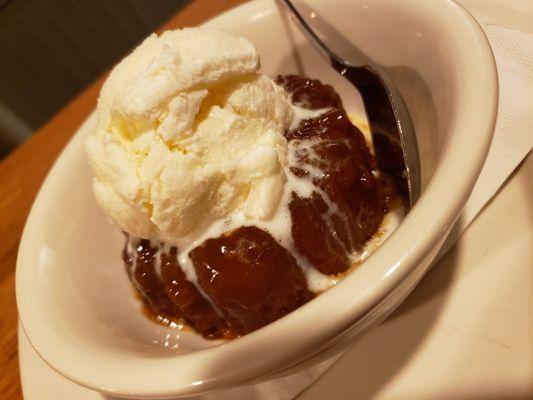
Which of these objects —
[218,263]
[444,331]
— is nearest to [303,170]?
[218,263]

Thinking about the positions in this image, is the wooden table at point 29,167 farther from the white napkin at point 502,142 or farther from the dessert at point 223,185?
the white napkin at point 502,142

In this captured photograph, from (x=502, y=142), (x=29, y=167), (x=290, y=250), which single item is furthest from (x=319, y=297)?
(x=29, y=167)

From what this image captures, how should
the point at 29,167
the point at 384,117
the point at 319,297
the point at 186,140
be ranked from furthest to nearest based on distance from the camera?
the point at 29,167, the point at 384,117, the point at 186,140, the point at 319,297

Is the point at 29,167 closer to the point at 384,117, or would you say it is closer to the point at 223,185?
the point at 223,185

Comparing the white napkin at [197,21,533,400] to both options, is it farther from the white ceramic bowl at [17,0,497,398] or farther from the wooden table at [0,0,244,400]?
the wooden table at [0,0,244,400]

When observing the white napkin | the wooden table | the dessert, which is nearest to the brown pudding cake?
the dessert

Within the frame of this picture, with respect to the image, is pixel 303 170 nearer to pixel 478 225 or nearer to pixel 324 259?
pixel 324 259
